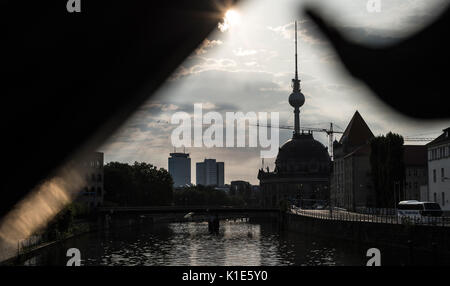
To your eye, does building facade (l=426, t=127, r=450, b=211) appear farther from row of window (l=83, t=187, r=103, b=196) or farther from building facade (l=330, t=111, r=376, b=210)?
row of window (l=83, t=187, r=103, b=196)

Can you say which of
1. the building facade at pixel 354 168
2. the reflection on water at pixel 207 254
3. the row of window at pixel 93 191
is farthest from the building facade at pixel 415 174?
the row of window at pixel 93 191

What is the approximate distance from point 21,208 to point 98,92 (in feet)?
53.1

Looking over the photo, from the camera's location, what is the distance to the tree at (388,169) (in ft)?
371

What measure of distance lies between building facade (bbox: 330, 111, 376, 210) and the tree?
3325 centimetres

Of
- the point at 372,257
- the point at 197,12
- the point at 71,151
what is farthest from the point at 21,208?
the point at 372,257

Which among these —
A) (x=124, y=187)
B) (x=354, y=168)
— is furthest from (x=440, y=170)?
(x=124, y=187)

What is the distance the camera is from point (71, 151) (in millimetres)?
71312

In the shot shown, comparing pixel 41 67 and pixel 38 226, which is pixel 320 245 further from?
pixel 41 67

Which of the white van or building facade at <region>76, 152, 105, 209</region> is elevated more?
building facade at <region>76, 152, 105, 209</region>

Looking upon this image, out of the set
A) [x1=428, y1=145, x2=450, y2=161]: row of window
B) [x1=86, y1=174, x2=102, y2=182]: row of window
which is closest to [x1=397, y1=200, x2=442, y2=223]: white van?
[x1=428, y1=145, x2=450, y2=161]: row of window

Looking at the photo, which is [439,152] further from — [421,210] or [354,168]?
[354,168]

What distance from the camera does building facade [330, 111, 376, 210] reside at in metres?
157

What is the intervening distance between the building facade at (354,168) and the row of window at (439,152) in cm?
4064
